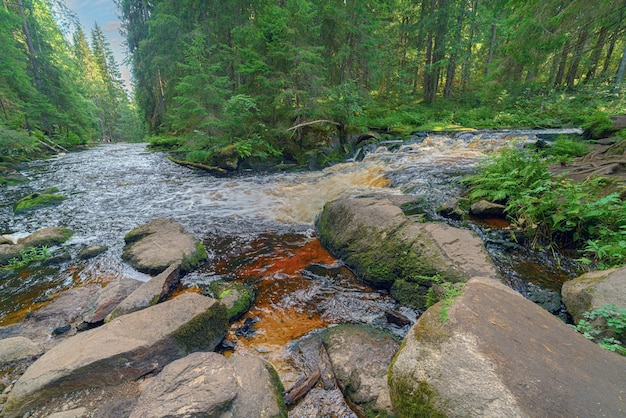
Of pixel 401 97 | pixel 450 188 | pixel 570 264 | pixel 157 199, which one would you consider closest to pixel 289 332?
pixel 570 264

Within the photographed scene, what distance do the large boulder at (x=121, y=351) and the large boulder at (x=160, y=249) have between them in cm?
177

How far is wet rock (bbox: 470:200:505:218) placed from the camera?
538cm

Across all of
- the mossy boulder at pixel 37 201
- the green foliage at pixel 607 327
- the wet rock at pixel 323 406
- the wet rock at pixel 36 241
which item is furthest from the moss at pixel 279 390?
the mossy boulder at pixel 37 201

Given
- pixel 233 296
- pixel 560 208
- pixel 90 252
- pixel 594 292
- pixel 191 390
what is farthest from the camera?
pixel 90 252

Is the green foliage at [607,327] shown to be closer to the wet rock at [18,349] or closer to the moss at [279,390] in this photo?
the moss at [279,390]

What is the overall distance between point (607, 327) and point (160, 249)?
6.14 meters

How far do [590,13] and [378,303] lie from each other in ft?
26.5

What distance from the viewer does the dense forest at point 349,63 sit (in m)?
7.23

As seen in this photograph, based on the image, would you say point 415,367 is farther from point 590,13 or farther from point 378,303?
point 590,13

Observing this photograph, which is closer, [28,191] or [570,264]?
[570,264]

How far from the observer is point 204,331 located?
2.99 metres

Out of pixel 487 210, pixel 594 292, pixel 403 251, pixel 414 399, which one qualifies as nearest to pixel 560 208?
pixel 487 210

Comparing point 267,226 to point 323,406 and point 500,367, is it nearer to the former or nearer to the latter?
point 323,406

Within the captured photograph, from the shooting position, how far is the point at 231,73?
1864cm
